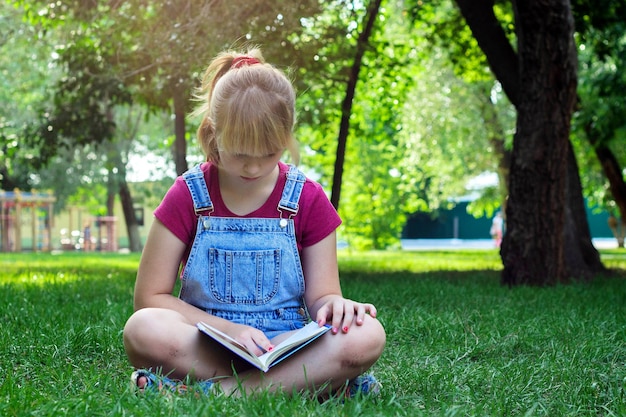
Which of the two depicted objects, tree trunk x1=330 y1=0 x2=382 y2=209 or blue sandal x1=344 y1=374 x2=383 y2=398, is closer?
blue sandal x1=344 y1=374 x2=383 y2=398

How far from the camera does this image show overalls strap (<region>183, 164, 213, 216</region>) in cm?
297

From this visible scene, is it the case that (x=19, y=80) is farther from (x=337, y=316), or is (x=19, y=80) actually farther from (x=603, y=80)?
(x=337, y=316)

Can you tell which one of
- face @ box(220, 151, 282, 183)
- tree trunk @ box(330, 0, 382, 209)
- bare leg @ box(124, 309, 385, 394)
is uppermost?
tree trunk @ box(330, 0, 382, 209)

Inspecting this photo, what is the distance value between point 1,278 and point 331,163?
573 inches

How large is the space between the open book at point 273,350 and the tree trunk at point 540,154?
17.9 feet

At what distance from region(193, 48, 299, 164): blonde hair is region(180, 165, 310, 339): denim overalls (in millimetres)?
251

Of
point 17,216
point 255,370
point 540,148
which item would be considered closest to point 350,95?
point 540,148

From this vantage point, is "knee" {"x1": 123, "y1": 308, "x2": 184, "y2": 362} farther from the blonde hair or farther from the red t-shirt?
the blonde hair

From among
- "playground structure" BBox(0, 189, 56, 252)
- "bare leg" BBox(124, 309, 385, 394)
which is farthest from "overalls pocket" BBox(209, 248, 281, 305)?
"playground structure" BBox(0, 189, 56, 252)

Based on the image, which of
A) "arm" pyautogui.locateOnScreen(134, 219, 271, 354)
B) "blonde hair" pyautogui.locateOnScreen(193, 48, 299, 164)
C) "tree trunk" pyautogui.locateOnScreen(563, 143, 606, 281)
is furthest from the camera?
"tree trunk" pyautogui.locateOnScreen(563, 143, 606, 281)

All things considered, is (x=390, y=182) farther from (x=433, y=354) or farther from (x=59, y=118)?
(x=433, y=354)

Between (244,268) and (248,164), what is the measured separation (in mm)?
393

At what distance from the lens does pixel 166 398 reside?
243 centimetres

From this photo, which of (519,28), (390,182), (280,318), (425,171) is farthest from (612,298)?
(390,182)
